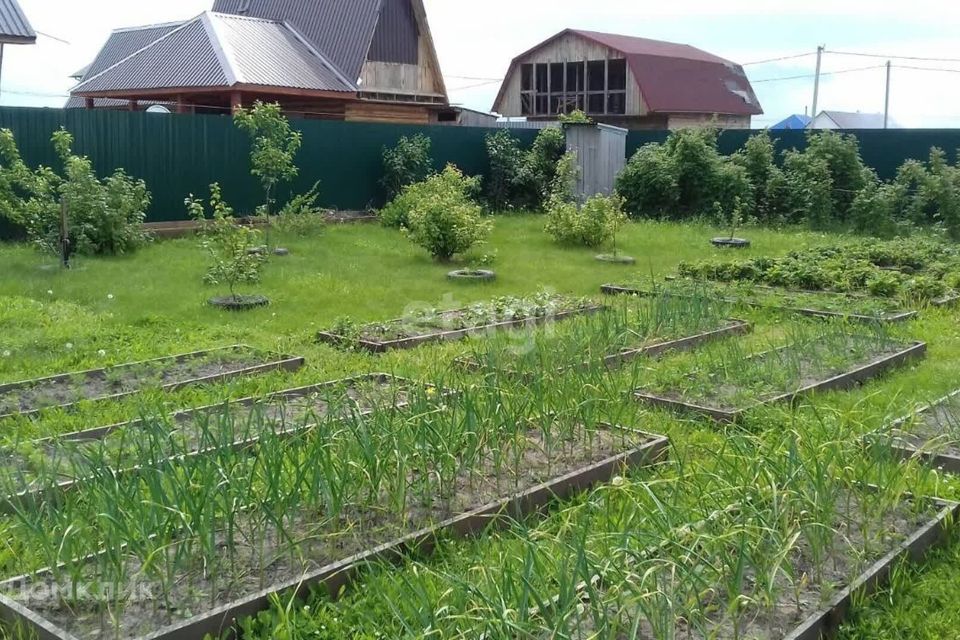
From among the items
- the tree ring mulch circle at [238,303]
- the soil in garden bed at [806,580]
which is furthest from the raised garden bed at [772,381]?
the tree ring mulch circle at [238,303]

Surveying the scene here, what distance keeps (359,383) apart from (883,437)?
2735mm

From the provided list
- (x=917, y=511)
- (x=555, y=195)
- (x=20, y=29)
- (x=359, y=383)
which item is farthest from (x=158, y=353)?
(x=20, y=29)

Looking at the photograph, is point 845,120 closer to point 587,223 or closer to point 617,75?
point 617,75

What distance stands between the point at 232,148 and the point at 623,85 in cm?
2152

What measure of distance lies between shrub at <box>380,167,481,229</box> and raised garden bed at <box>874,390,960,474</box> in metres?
8.21

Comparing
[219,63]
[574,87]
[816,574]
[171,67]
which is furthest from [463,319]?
[574,87]

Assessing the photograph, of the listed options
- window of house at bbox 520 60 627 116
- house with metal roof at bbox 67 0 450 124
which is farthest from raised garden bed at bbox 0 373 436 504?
window of house at bbox 520 60 627 116

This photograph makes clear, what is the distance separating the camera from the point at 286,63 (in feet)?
76.6

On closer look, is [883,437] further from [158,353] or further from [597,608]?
[158,353]

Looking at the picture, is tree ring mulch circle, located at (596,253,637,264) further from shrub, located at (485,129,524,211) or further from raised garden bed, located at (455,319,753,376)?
shrub, located at (485,129,524,211)

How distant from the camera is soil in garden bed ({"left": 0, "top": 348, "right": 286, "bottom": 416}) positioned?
5605 millimetres

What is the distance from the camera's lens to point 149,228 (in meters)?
13.7

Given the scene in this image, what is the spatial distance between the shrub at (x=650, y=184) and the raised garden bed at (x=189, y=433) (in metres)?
12.4

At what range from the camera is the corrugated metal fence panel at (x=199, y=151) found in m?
13.1
